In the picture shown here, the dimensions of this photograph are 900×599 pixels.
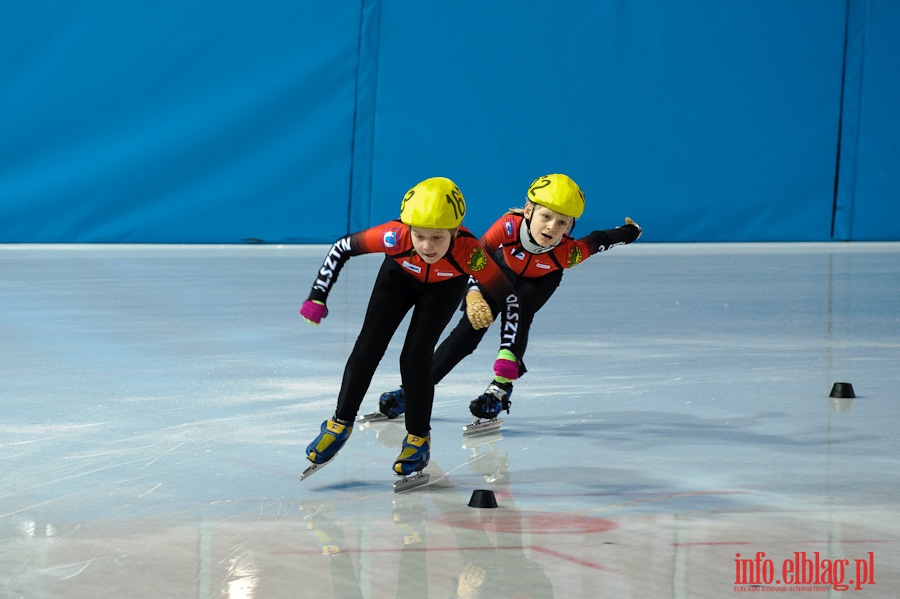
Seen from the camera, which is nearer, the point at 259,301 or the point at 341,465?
the point at 341,465

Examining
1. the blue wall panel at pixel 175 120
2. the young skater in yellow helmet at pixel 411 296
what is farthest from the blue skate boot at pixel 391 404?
the blue wall panel at pixel 175 120

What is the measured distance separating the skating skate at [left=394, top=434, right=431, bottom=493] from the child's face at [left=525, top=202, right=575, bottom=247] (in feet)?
3.69

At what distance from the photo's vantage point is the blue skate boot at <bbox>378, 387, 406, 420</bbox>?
4.41m

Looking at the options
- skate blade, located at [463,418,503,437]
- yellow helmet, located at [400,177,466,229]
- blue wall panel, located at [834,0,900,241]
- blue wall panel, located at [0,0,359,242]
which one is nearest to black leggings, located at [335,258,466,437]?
yellow helmet, located at [400,177,466,229]

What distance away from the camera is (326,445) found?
11.6ft

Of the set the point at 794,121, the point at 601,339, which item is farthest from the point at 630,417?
the point at 794,121

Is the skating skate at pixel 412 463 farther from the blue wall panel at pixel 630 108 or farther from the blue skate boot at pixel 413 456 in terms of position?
the blue wall panel at pixel 630 108

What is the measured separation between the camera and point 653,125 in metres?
13.3

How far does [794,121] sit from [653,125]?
5.69 ft

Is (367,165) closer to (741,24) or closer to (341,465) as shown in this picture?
(741,24)

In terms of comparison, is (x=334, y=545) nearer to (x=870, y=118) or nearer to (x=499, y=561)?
(x=499, y=561)

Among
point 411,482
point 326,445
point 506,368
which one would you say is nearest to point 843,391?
point 506,368

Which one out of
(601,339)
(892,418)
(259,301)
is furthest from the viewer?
(259,301)

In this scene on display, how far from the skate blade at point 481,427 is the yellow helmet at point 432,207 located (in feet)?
3.15
